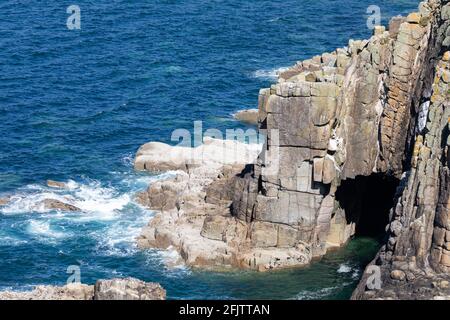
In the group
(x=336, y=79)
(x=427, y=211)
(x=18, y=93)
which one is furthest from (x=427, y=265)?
(x=18, y=93)

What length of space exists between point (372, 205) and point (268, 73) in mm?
56603

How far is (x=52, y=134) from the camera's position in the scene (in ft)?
566

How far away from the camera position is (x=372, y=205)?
5689 inches

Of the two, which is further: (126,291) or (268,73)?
(268,73)

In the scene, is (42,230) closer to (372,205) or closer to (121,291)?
(372,205)

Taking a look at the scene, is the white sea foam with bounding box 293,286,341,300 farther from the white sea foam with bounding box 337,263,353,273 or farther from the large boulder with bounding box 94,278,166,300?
the large boulder with bounding box 94,278,166,300

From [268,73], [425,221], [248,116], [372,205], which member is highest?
[425,221]

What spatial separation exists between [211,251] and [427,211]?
26869mm

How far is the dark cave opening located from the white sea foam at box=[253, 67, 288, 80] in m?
53.9

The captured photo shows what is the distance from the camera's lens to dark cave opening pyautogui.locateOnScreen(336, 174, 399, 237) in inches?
5546

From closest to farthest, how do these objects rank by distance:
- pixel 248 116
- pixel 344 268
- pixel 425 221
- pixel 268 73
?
pixel 425 221
pixel 344 268
pixel 248 116
pixel 268 73

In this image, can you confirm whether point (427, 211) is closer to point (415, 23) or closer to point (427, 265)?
point (427, 265)

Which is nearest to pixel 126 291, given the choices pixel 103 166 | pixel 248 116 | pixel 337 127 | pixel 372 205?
pixel 337 127
